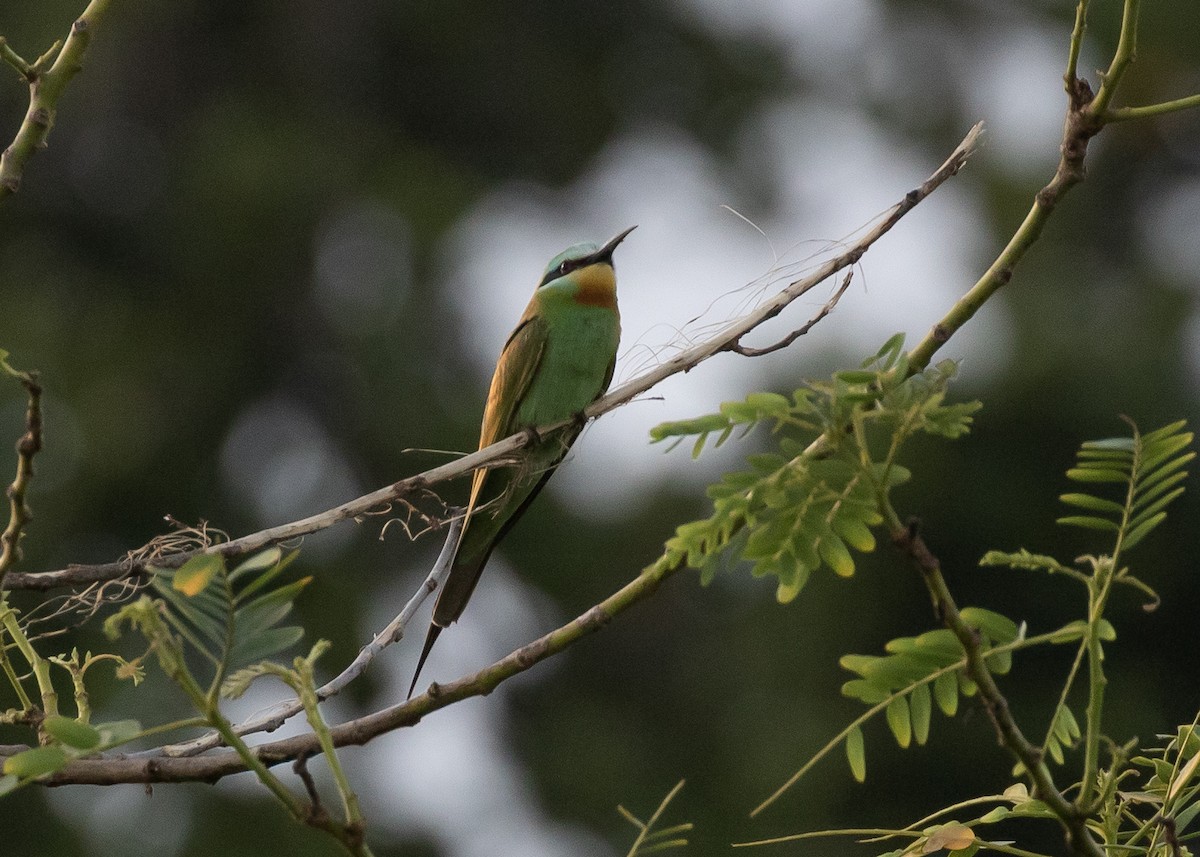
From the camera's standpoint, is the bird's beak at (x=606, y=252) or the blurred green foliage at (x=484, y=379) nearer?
the bird's beak at (x=606, y=252)

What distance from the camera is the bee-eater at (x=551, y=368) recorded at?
7.78 ft

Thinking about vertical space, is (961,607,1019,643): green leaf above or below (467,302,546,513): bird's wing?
above

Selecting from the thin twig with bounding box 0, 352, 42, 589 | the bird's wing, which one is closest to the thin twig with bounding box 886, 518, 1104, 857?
the thin twig with bounding box 0, 352, 42, 589

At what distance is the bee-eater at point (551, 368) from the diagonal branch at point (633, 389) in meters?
0.73

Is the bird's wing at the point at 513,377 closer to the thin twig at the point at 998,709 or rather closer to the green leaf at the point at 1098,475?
the green leaf at the point at 1098,475

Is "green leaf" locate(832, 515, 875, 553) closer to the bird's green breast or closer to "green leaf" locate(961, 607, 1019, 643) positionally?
"green leaf" locate(961, 607, 1019, 643)

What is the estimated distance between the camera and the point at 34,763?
2.72 feet

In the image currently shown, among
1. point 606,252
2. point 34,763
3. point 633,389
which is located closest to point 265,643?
point 34,763

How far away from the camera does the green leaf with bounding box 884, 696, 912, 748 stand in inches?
39.9

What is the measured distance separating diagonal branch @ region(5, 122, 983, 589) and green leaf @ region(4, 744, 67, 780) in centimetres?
40

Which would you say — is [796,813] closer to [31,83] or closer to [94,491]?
[94,491]

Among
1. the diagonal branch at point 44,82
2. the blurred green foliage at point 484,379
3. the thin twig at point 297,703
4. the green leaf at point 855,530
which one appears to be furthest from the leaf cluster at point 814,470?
the blurred green foliage at point 484,379

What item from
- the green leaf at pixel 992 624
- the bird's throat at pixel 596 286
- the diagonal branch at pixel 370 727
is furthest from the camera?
the bird's throat at pixel 596 286

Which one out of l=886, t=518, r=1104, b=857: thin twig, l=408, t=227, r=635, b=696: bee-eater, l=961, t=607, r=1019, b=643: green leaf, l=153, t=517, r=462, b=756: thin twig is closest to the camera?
l=886, t=518, r=1104, b=857: thin twig
